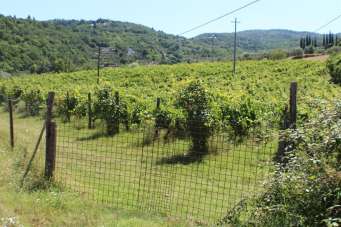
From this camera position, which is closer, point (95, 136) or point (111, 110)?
point (95, 136)

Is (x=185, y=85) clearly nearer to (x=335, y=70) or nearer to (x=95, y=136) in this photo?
(x=95, y=136)

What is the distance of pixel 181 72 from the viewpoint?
49.8m

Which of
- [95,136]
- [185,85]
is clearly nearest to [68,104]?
[95,136]

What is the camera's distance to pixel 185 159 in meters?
11.2

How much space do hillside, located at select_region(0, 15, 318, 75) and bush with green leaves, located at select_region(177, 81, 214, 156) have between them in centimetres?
5319

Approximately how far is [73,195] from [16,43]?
80.4 m

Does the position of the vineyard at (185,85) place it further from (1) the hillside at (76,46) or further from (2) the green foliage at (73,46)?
(2) the green foliage at (73,46)

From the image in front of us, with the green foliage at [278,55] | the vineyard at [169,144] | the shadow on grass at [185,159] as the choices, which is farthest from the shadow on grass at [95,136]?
the green foliage at [278,55]

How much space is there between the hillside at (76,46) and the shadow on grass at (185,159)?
55153mm


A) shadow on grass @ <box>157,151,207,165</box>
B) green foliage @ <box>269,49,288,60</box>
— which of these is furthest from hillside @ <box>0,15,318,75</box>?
shadow on grass @ <box>157,151,207,165</box>

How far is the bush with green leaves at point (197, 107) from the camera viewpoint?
497 inches

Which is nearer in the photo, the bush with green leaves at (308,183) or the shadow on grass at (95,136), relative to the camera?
the bush with green leaves at (308,183)

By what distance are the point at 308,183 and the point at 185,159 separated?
6755mm

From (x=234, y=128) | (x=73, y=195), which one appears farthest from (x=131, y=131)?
(x=73, y=195)
